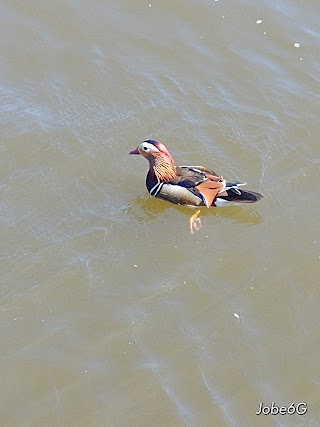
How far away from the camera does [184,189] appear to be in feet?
27.9

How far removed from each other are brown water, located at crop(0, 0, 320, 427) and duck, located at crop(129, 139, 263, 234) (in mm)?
150

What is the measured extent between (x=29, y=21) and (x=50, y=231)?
383 cm

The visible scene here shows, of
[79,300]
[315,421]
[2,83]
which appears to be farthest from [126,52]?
[315,421]

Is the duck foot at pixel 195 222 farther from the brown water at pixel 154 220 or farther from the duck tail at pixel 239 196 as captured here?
the duck tail at pixel 239 196

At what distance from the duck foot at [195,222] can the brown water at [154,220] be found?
0.08m

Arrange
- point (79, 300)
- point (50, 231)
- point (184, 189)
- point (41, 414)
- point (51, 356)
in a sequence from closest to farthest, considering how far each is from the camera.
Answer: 1. point (41, 414)
2. point (51, 356)
3. point (79, 300)
4. point (50, 231)
5. point (184, 189)

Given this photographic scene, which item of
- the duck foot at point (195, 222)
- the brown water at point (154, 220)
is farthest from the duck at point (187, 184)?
the brown water at point (154, 220)

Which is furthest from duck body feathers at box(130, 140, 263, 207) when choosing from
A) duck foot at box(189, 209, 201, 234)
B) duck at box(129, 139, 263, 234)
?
duck foot at box(189, 209, 201, 234)

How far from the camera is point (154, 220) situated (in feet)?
→ 27.3

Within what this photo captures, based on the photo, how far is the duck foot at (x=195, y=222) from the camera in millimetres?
8191

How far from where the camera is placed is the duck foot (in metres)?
8.19

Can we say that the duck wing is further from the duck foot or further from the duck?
the duck foot

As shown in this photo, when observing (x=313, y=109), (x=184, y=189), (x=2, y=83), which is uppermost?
(x=313, y=109)

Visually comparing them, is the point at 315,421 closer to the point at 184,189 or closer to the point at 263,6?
the point at 184,189
